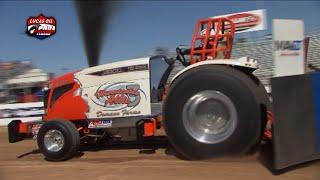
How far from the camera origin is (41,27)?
17.5 m

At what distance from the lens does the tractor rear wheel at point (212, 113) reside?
6.46 m

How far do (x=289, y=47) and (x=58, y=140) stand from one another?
21.1 feet

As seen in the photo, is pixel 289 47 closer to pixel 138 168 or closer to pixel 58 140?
pixel 58 140

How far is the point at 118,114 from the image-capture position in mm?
7742

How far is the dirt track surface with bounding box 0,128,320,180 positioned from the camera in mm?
6094

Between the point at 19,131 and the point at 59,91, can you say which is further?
the point at 19,131

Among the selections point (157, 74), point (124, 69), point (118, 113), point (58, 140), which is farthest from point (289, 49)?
point (58, 140)

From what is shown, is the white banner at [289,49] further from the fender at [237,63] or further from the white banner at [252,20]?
the white banner at [252,20]

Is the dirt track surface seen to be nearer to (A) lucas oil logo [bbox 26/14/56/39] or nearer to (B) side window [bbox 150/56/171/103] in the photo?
(B) side window [bbox 150/56/171/103]

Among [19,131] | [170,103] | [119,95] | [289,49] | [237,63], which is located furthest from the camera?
[289,49]

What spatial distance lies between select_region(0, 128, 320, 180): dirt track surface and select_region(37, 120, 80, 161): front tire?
0.45 ft

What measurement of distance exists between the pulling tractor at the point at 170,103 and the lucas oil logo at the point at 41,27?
9.12m

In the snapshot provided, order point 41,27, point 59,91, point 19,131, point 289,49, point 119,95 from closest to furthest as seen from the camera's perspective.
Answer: point 119,95, point 59,91, point 19,131, point 289,49, point 41,27

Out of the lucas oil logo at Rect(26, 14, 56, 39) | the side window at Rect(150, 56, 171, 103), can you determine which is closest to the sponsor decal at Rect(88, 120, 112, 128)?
the side window at Rect(150, 56, 171, 103)
